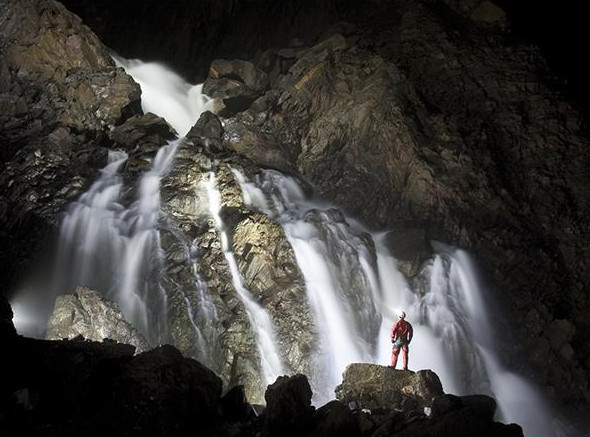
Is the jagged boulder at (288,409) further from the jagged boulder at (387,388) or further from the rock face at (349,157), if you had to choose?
the rock face at (349,157)

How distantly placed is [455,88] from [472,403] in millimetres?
16426

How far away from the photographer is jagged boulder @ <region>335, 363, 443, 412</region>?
399 inches

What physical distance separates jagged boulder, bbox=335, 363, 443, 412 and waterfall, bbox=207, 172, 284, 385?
2.60m

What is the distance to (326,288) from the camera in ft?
49.3

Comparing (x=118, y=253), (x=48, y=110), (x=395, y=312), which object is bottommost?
(x=118, y=253)

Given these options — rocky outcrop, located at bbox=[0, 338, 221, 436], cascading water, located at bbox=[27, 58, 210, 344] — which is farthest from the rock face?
rocky outcrop, located at bbox=[0, 338, 221, 436]

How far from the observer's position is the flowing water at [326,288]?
13.7 m

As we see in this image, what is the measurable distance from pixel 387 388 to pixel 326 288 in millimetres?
4988

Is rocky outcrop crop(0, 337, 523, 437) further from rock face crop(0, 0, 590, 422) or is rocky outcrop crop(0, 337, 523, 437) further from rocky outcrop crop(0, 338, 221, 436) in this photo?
rock face crop(0, 0, 590, 422)

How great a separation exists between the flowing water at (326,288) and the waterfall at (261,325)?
0.11ft

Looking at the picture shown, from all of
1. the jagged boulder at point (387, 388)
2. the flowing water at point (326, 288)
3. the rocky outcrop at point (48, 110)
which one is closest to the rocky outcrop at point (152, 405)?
the jagged boulder at point (387, 388)

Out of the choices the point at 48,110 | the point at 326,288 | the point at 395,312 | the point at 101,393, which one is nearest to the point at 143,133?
the point at 48,110

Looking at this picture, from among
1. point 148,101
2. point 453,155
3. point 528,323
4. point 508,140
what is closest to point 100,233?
point 148,101

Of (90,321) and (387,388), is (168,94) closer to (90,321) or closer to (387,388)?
(90,321)
